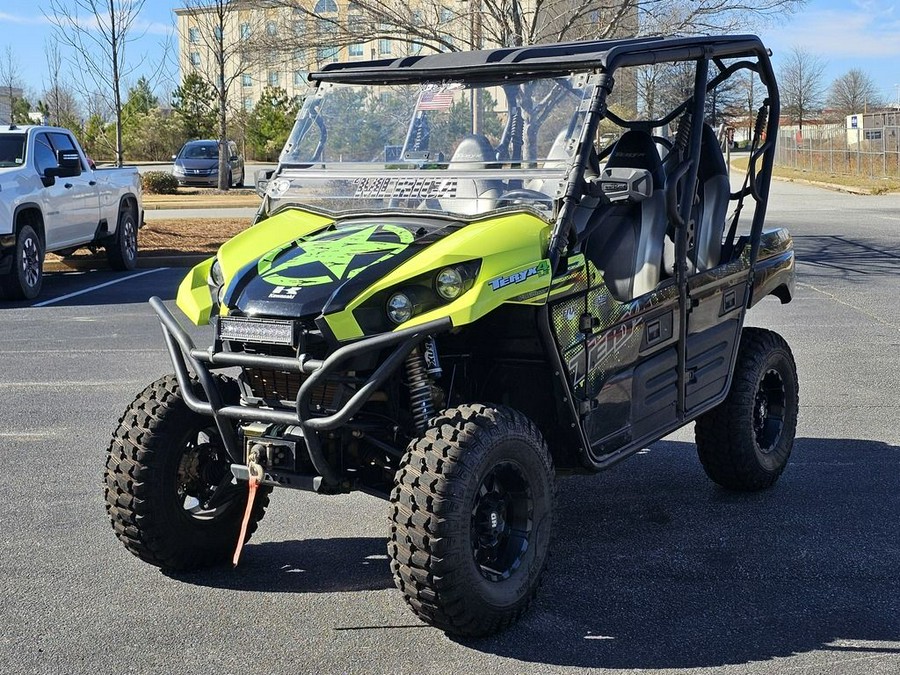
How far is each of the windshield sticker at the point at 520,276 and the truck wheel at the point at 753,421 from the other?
6.02 feet

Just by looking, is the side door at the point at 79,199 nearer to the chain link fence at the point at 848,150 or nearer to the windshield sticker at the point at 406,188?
the windshield sticker at the point at 406,188

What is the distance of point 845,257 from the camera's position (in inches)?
668

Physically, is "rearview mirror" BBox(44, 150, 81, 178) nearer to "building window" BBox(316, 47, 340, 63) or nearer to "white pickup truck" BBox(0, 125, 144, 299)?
"white pickup truck" BBox(0, 125, 144, 299)

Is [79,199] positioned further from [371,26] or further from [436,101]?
[436,101]

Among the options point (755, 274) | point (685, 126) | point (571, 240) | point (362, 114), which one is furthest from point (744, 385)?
point (362, 114)

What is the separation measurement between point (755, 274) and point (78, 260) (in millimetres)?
12977

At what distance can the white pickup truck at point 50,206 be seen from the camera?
13242 mm

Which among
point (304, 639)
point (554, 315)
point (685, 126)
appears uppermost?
point (685, 126)

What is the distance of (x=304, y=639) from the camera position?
167 inches

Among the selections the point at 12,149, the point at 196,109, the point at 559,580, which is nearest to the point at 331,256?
the point at 559,580

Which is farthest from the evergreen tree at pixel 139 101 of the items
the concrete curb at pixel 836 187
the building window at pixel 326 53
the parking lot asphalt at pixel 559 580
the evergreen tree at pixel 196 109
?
the parking lot asphalt at pixel 559 580

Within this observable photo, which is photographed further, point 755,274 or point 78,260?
A: point 78,260

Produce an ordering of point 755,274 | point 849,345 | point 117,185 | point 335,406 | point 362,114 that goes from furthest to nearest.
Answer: point 117,185
point 849,345
point 755,274
point 362,114
point 335,406

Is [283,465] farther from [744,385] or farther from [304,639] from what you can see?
[744,385]
